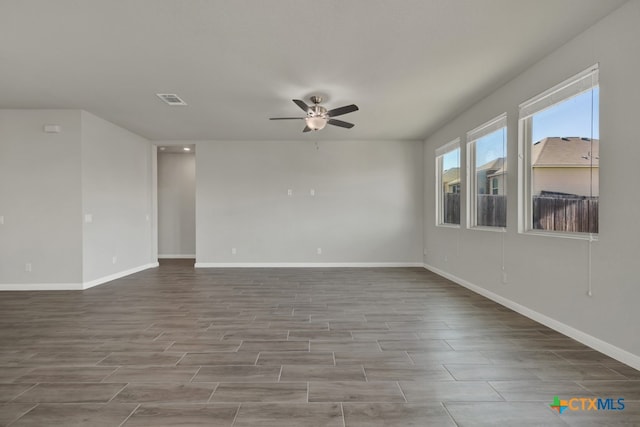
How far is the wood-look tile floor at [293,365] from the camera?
5.80 ft

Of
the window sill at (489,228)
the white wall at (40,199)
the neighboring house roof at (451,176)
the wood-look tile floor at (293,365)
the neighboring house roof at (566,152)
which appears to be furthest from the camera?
the neighboring house roof at (451,176)

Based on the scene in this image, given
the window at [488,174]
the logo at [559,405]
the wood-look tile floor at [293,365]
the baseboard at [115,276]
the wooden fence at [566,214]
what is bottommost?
the baseboard at [115,276]

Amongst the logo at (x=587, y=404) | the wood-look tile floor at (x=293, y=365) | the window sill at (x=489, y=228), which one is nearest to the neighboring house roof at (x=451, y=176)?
the window sill at (x=489, y=228)

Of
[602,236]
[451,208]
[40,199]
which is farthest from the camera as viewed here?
[451,208]

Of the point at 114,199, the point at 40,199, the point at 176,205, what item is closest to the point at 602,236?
the point at 114,199

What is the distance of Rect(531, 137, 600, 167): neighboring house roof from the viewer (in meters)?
2.76

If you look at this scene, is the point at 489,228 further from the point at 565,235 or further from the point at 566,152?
the point at 566,152

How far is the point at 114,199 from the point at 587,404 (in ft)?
22.4

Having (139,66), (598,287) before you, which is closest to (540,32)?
(598,287)

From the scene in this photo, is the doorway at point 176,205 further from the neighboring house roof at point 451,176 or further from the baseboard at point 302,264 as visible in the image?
the neighboring house roof at point 451,176

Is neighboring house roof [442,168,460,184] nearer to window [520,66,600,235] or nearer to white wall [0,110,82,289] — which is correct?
window [520,66,600,235]

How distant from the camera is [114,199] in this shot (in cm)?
570

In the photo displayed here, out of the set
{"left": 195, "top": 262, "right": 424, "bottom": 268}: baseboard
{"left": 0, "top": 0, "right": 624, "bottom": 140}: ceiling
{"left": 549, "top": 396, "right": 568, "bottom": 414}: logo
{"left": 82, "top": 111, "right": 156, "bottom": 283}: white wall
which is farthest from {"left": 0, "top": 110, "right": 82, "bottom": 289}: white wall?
{"left": 549, "top": 396, "right": 568, "bottom": 414}: logo

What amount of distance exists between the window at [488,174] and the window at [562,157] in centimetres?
41
